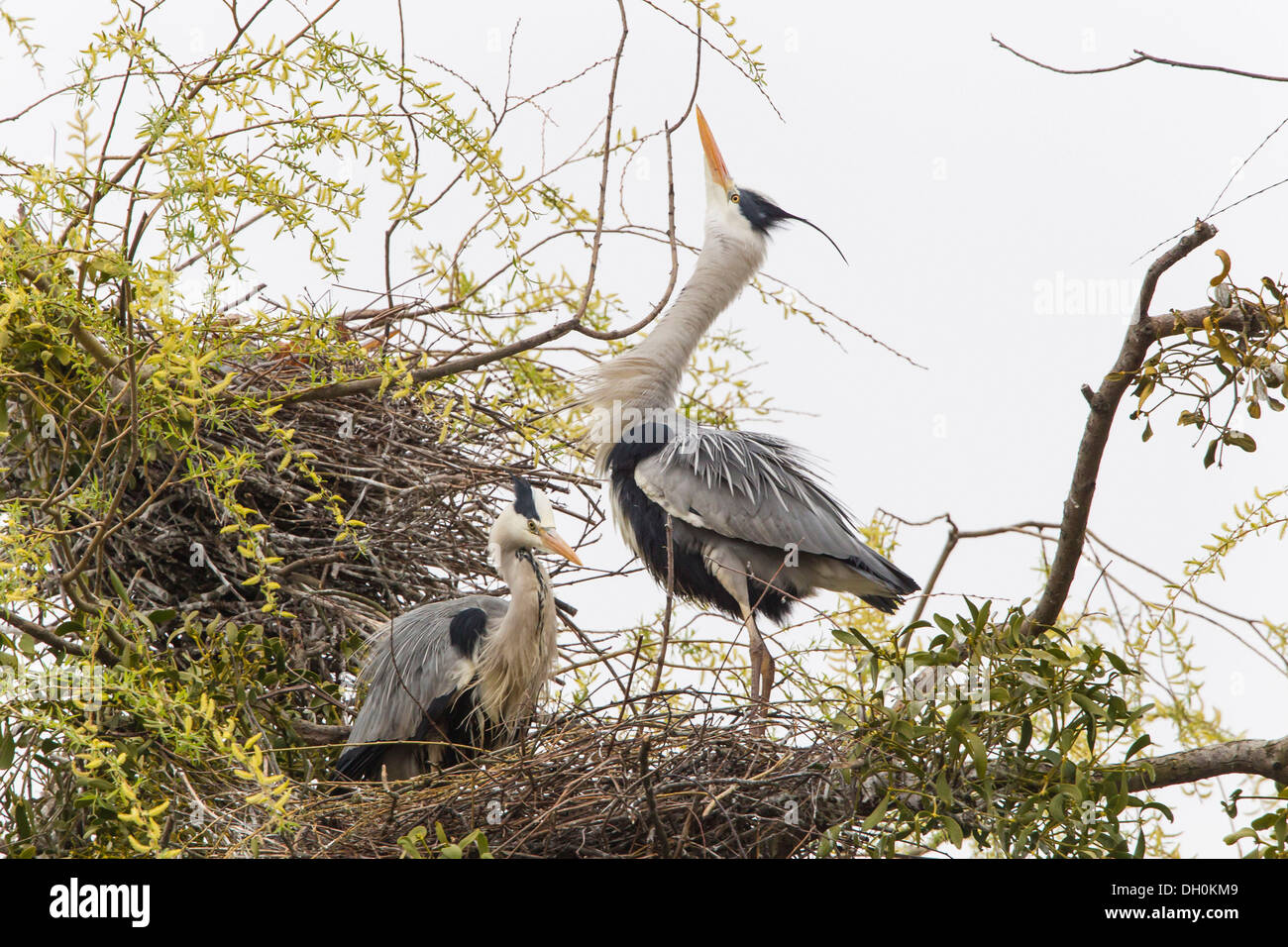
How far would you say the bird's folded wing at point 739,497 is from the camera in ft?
9.86

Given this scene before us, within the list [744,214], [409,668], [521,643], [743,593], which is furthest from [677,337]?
[409,668]

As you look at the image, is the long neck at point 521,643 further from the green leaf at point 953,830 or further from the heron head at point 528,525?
the green leaf at point 953,830

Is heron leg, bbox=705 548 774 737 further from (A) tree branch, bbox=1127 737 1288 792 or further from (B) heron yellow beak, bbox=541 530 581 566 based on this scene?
(A) tree branch, bbox=1127 737 1288 792

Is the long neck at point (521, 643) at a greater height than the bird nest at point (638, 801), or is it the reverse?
the long neck at point (521, 643)

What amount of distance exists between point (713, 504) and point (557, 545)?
436 millimetres

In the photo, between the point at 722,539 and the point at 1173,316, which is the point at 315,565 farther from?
the point at 1173,316

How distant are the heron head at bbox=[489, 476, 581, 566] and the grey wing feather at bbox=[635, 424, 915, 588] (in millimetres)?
337

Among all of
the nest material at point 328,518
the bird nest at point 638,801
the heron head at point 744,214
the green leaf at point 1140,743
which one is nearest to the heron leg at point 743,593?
the nest material at point 328,518

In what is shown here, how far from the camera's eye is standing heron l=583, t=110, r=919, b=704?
3.01 m

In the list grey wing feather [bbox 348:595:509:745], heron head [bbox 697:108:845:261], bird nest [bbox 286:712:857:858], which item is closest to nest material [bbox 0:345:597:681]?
grey wing feather [bbox 348:595:509:745]

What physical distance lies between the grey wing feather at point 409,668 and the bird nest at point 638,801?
0.50 m

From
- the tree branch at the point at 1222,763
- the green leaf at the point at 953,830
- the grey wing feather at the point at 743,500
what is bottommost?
the green leaf at the point at 953,830
